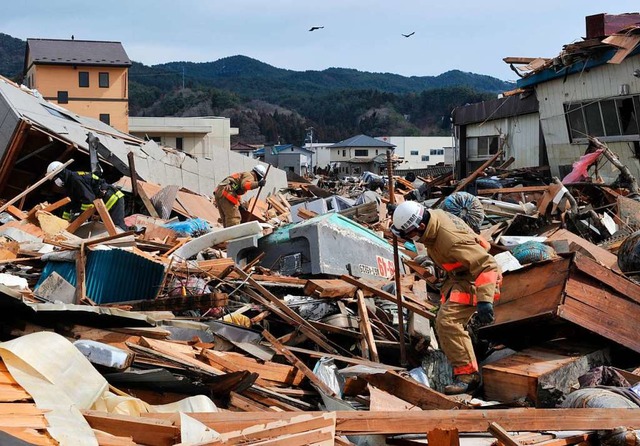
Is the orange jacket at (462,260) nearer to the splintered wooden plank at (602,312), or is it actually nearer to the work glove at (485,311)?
the work glove at (485,311)

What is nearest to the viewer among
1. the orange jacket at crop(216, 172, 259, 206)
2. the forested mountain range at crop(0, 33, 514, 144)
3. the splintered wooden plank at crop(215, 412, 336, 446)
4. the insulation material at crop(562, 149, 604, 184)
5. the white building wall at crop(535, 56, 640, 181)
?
the splintered wooden plank at crop(215, 412, 336, 446)

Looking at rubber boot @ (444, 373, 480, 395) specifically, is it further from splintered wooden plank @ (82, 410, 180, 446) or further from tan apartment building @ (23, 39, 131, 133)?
tan apartment building @ (23, 39, 131, 133)

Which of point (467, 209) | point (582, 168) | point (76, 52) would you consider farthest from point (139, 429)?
point (76, 52)

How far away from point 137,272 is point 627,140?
38.4 ft

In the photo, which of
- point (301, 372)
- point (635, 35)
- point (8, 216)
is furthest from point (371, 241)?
point (635, 35)

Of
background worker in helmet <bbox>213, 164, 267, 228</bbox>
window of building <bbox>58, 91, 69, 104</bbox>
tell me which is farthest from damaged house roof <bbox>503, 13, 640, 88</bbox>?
window of building <bbox>58, 91, 69, 104</bbox>

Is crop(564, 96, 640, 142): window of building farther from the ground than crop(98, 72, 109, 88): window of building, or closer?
closer

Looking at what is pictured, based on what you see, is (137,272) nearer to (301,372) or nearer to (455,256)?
(301,372)

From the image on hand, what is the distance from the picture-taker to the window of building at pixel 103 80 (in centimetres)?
5684

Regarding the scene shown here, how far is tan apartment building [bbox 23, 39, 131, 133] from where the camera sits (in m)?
56.2

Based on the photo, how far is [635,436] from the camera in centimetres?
479

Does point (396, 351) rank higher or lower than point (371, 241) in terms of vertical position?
lower

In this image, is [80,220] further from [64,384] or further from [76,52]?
[76,52]

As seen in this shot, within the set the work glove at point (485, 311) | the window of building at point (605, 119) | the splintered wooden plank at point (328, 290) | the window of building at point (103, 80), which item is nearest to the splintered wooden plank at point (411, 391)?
the work glove at point (485, 311)
